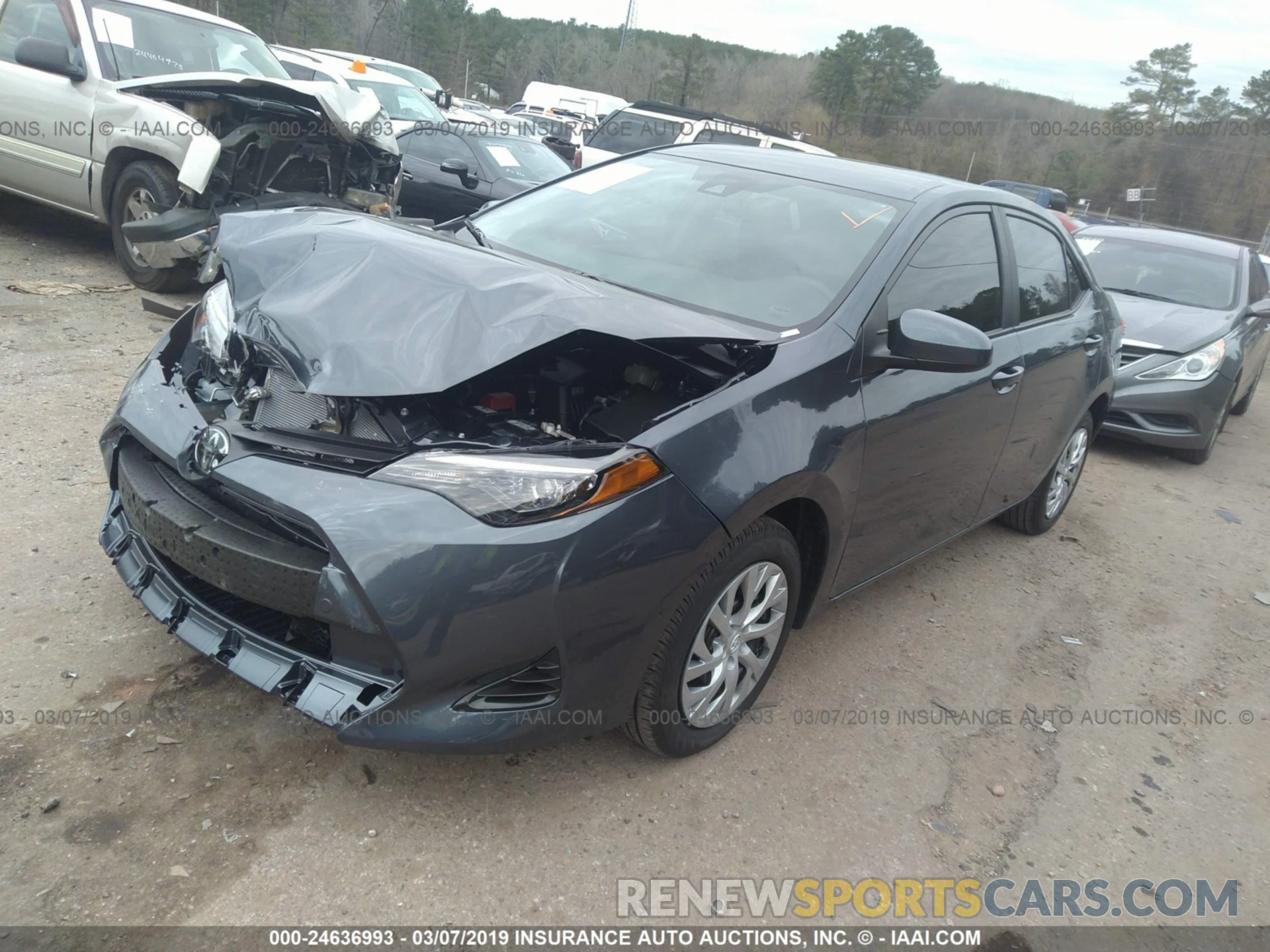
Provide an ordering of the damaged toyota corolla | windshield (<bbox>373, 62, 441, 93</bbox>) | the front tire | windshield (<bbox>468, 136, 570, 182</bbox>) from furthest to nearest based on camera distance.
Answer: windshield (<bbox>373, 62, 441, 93</bbox>)
windshield (<bbox>468, 136, 570, 182</bbox>)
the front tire
the damaged toyota corolla

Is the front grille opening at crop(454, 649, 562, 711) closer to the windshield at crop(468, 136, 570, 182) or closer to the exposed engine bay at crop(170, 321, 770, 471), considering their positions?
the exposed engine bay at crop(170, 321, 770, 471)

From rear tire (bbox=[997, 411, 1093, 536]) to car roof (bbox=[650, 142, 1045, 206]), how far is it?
146 centimetres

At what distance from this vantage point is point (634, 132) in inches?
554

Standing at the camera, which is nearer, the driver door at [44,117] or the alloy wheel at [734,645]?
the alloy wheel at [734,645]

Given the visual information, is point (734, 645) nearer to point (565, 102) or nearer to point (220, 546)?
point (220, 546)

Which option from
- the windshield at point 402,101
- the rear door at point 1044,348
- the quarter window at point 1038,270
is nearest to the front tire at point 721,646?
the rear door at point 1044,348

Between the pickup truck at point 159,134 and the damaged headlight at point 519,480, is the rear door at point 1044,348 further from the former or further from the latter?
the pickup truck at point 159,134

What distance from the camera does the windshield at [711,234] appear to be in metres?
2.97

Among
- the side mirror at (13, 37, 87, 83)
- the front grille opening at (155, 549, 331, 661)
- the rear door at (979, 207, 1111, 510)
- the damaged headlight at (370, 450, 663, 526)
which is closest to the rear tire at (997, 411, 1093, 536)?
the rear door at (979, 207, 1111, 510)

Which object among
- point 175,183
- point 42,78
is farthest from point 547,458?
point 42,78

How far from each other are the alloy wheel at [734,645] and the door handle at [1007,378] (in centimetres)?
137

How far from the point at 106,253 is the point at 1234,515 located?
344 inches

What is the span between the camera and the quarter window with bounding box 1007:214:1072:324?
384 centimetres

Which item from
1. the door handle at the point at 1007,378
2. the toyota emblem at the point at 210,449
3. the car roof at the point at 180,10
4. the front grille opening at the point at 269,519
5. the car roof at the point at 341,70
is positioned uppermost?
the car roof at the point at 180,10
